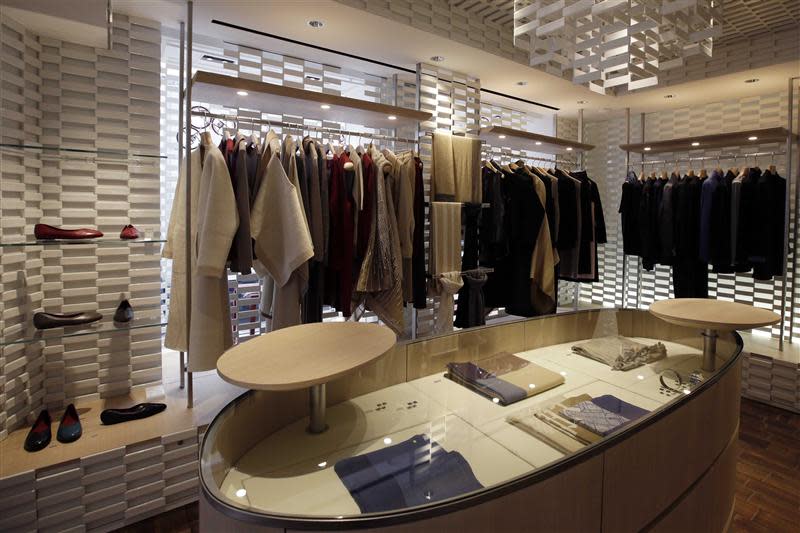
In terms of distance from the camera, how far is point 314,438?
1128mm

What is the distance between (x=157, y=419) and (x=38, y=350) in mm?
721

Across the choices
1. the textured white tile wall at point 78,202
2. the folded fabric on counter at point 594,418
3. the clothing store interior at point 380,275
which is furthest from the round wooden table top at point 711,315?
the textured white tile wall at point 78,202

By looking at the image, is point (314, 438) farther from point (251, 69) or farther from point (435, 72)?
point (435, 72)

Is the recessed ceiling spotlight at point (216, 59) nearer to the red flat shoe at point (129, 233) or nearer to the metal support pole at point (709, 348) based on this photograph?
the red flat shoe at point (129, 233)

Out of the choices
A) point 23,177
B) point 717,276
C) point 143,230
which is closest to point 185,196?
point 143,230

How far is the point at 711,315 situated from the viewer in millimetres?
1741

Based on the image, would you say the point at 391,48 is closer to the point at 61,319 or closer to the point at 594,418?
the point at 61,319

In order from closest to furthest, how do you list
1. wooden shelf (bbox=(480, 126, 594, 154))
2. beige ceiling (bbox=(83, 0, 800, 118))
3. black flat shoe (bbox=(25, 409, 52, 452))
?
black flat shoe (bbox=(25, 409, 52, 452)) < beige ceiling (bbox=(83, 0, 800, 118)) < wooden shelf (bbox=(480, 126, 594, 154))

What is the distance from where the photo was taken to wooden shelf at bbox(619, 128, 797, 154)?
141 inches

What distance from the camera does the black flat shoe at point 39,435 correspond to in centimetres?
193

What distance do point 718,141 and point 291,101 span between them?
3683 mm

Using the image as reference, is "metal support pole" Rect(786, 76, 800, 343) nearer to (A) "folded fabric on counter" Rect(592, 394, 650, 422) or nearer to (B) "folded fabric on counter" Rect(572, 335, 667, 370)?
(B) "folded fabric on counter" Rect(572, 335, 667, 370)

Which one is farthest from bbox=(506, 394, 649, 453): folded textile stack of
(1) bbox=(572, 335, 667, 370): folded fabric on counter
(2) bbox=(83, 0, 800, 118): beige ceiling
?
(2) bbox=(83, 0, 800, 118): beige ceiling

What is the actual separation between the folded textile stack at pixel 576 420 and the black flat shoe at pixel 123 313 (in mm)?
2086
